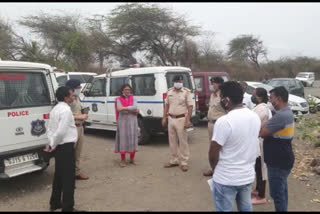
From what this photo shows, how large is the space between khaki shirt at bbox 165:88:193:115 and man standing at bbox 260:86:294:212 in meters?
2.44

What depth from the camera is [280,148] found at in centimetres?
326

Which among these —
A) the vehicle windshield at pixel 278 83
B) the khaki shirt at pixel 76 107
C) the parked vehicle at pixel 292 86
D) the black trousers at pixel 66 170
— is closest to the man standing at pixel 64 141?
the black trousers at pixel 66 170

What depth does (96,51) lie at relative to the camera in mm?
23203

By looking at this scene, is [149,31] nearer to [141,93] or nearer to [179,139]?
[141,93]

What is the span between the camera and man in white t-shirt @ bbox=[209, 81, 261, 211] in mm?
2469

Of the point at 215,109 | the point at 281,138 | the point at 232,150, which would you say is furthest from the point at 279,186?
the point at 215,109

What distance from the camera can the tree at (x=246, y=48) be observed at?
40875 mm


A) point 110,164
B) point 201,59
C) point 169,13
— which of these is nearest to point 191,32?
point 169,13

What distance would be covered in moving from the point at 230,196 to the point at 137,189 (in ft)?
8.12

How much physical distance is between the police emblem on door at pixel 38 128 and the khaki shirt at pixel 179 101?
7.63ft

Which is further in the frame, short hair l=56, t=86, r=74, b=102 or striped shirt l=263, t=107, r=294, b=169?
short hair l=56, t=86, r=74, b=102

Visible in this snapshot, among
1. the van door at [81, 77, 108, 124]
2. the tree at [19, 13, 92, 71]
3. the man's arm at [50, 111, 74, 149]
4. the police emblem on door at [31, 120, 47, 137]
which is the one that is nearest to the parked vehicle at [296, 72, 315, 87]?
the tree at [19, 13, 92, 71]

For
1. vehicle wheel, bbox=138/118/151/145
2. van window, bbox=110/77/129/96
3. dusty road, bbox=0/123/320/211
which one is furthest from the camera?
van window, bbox=110/77/129/96

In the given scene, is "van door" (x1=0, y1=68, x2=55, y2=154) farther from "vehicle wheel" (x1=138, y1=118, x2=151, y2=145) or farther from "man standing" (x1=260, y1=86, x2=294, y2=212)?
"man standing" (x1=260, y1=86, x2=294, y2=212)
